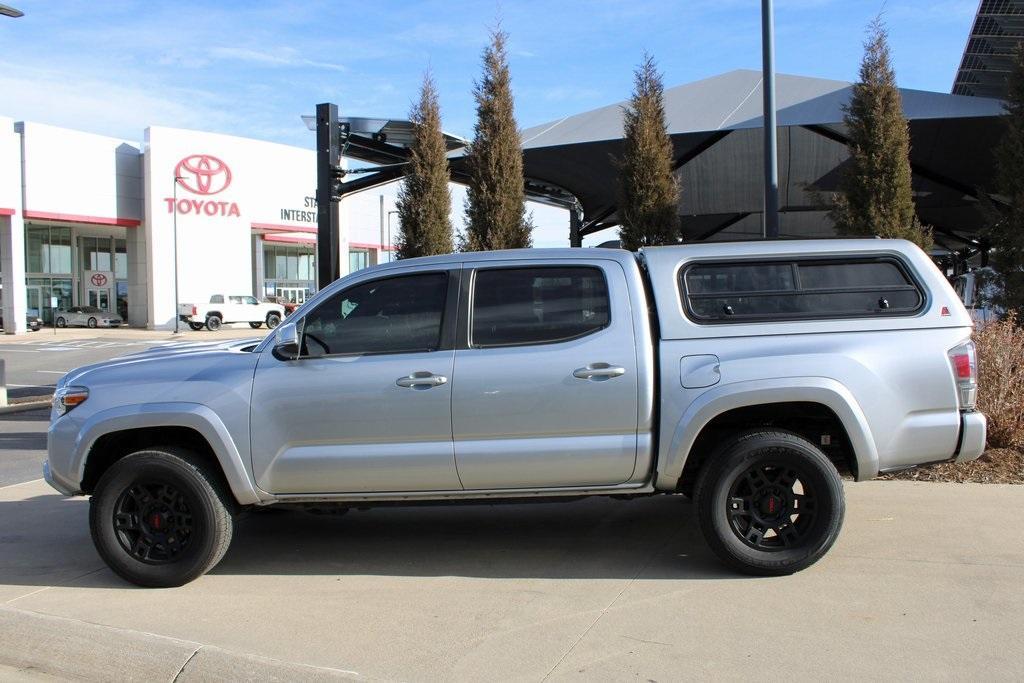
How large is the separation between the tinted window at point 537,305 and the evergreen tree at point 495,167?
22.8 ft

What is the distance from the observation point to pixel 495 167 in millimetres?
12172

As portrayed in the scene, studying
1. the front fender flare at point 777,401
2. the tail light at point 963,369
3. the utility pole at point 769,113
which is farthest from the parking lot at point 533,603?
the utility pole at point 769,113

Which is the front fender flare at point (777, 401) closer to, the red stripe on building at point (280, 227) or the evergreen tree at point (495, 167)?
the evergreen tree at point (495, 167)

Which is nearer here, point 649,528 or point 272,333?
point 272,333

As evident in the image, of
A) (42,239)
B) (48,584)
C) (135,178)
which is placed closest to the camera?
(48,584)

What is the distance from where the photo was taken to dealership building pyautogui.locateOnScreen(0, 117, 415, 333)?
39.8m

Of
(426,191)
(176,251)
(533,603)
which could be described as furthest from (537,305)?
(176,251)

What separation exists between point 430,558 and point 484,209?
24.3ft

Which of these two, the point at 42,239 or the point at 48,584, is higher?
the point at 42,239

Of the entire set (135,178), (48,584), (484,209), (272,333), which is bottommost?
(48,584)

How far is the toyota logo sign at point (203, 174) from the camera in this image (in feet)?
147

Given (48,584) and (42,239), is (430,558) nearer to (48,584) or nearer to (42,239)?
(48,584)

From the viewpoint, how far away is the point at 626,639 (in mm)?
4145

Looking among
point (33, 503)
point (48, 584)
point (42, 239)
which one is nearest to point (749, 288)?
point (48, 584)
